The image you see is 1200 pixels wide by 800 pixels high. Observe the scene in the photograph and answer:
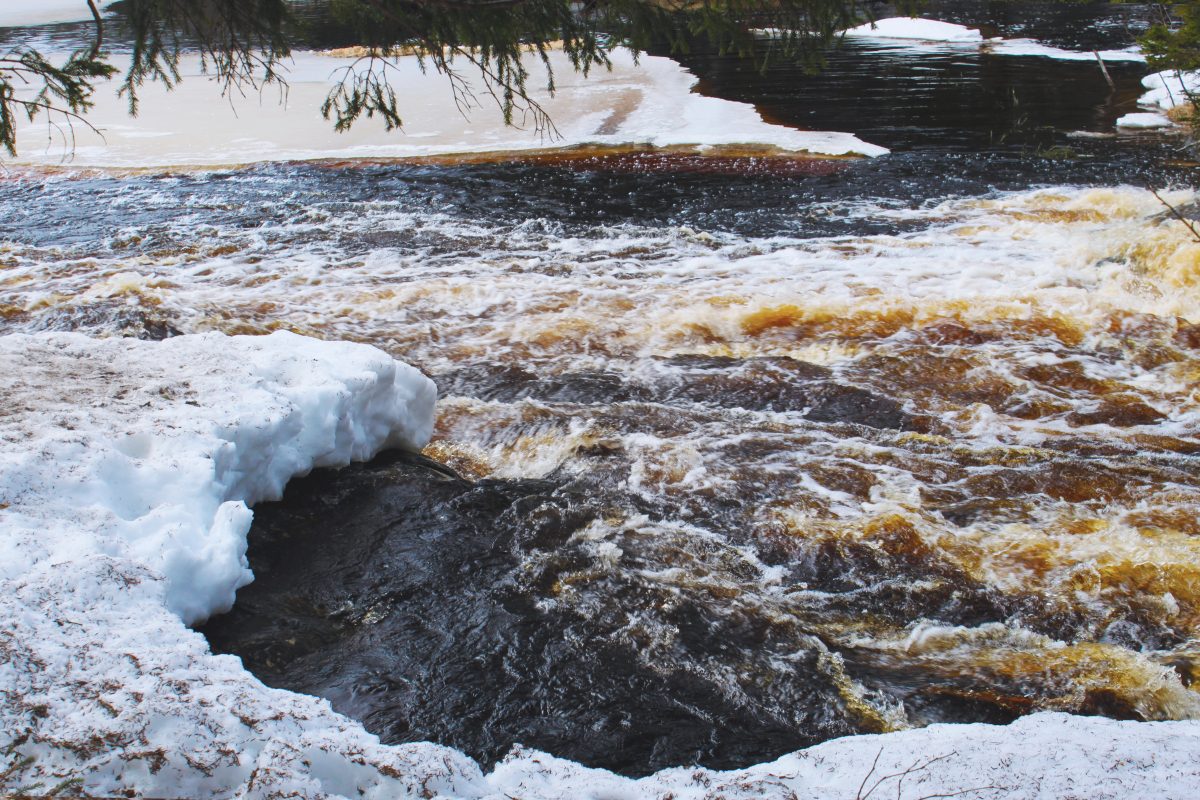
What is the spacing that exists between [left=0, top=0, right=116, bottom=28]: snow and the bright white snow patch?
2617 cm

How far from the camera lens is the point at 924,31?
84.3 ft

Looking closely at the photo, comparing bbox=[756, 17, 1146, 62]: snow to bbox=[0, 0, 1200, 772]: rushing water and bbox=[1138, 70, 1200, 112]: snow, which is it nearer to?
bbox=[1138, 70, 1200, 112]: snow

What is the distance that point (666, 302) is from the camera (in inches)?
301

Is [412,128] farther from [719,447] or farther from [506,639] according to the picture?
[506,639]

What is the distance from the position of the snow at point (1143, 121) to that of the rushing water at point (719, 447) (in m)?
2.31

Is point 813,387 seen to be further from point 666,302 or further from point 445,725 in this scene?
point 445,725

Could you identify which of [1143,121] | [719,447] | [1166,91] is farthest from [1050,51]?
[719,447]

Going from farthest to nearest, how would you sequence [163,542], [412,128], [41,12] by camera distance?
[41,12] < [412,128] < [163,542]

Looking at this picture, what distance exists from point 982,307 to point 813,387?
6.86 ft

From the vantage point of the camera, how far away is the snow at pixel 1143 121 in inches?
523

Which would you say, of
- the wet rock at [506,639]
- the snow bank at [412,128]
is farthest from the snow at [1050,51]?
the wet rock at [506,639]

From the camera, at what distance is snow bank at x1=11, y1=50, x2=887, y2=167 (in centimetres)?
1384

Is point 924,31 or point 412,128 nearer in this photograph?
point 412,128

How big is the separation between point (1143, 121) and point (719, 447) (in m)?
12.4
